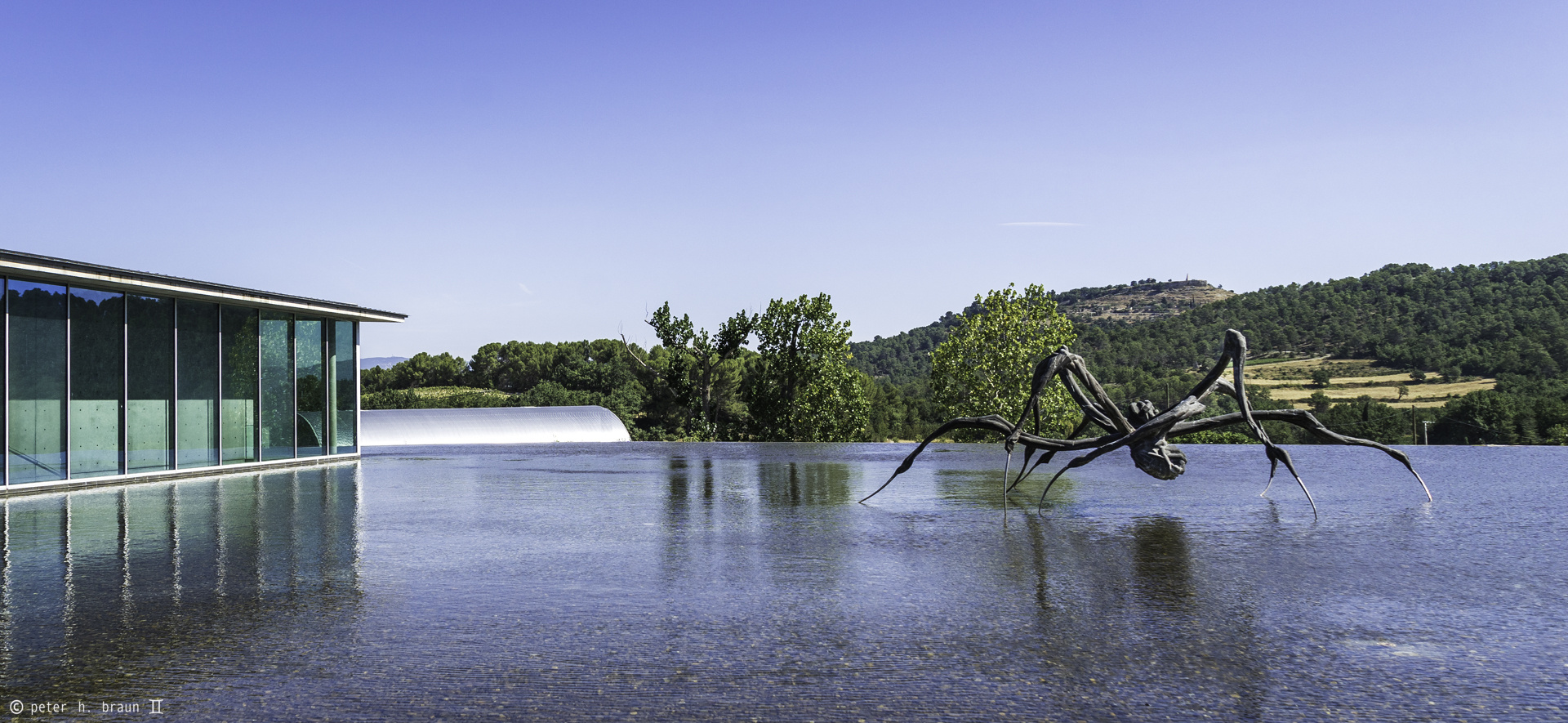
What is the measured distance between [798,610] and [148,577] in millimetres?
5331

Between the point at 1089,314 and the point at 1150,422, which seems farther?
the point at 1089,314

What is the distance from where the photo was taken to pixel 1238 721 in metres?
3.92

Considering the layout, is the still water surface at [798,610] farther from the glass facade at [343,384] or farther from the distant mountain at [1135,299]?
the distant mountain at [1135,299]

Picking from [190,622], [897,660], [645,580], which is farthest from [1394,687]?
[190,622]

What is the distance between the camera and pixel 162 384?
18266mm

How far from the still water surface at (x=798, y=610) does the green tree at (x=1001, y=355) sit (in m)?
24.0

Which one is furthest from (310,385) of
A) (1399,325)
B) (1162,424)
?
(1399,325)

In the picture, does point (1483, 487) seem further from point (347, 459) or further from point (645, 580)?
point (347, 459)

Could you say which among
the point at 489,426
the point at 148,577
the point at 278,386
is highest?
the point at 278,386

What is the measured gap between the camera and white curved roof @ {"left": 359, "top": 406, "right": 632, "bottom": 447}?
105ft

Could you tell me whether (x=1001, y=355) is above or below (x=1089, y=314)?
below

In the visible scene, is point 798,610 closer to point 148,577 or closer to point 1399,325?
point 148,577

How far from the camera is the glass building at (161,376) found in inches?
609

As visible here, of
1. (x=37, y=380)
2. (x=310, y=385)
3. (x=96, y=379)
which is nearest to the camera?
(x=37, y=380)
